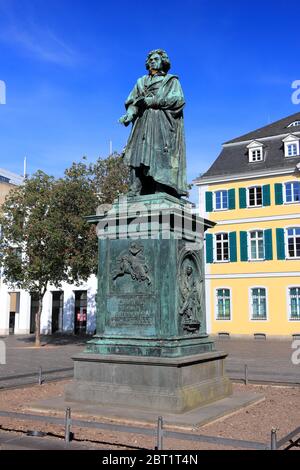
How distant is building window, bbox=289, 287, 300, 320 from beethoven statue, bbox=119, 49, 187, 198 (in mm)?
23478

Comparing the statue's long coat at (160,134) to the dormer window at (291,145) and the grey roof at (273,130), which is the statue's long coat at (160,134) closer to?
the dormer window at (291,145)

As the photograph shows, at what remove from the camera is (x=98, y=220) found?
29.7 ft

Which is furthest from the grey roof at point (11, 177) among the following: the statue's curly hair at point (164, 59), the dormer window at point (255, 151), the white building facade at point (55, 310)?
the statue's curly hair at point (164, 59)

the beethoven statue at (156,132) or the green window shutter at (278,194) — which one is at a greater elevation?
the green window shutter at (278,194)

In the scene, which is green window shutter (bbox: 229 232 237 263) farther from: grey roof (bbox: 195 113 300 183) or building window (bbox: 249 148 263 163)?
building window (bbox: 249 148 263 163)

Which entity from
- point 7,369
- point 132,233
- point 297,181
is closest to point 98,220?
point 132,233

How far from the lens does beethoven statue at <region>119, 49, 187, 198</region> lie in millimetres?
9039

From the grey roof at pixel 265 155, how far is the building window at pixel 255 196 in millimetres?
1153

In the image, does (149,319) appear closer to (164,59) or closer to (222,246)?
(164,59)

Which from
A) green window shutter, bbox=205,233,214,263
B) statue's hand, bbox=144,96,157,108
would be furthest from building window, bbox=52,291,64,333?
statue's hand, bbox=144,96,157,108

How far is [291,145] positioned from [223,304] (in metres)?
10.8

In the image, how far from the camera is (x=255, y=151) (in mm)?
34562

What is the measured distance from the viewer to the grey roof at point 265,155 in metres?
32.9

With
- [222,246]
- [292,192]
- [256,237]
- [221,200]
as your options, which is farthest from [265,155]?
[222,246]
